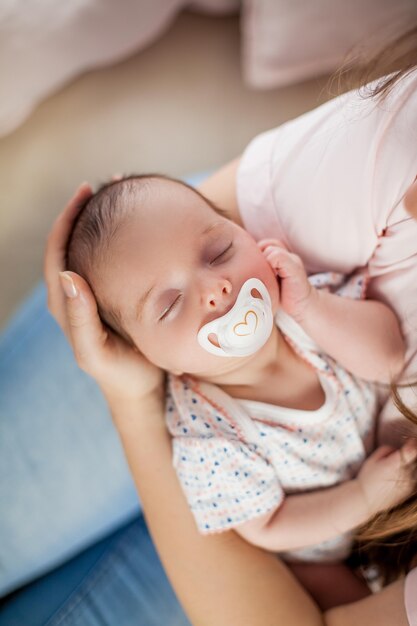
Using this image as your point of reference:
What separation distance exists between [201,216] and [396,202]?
11.5 inches

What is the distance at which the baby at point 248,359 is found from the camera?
38.7 inches

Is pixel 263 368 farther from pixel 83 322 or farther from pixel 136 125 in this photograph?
pixel 136 125

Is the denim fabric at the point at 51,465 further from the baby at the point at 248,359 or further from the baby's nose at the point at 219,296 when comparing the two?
the baby's nose at the point at 219,296

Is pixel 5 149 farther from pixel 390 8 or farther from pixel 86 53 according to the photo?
pixel 390 8

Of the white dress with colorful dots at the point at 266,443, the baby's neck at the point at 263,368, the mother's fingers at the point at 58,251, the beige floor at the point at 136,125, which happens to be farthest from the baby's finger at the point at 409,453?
the beige floor at the point at 136,125

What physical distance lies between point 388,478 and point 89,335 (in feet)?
1.71

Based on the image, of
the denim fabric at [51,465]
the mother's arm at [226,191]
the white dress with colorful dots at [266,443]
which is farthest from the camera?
the denim fabric at [51,465]

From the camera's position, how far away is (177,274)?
0.98 meters

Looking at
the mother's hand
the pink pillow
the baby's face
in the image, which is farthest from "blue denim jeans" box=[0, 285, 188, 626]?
the pink pillow

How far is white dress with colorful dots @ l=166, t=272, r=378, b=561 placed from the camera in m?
1.03

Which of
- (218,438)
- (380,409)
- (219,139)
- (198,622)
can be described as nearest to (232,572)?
(198,622)

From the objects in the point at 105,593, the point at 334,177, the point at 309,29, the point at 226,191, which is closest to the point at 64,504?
the point at 105,593

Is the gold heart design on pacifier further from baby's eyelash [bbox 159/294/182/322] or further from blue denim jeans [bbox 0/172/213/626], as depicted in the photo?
blue denim jeans [bbox 0/172/213/626]

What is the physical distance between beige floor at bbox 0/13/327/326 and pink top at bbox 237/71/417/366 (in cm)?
76
